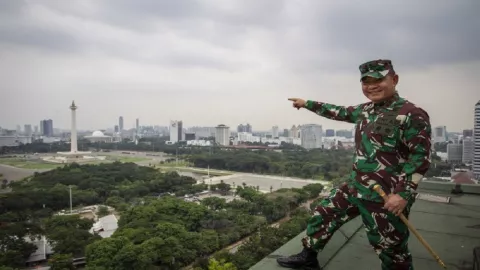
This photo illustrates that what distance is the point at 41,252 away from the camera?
361 inches

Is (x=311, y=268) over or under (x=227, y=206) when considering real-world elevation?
over

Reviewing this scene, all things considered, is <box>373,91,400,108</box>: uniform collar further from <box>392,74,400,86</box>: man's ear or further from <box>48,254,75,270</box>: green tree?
<box>48,254,75,270</box>: green tree

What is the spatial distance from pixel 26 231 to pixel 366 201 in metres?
10.8

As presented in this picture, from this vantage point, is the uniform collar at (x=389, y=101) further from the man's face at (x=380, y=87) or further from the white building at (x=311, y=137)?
the white building at (x=311, y=137)

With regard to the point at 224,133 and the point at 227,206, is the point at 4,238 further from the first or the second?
the point at 224,133

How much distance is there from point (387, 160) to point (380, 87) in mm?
262

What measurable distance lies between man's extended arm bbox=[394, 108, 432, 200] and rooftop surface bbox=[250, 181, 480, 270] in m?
0.57

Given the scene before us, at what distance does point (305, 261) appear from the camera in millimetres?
1460

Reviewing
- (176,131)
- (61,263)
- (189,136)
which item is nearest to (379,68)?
(61,263)

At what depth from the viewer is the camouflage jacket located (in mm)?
1112

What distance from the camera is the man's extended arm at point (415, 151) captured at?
1103 mm

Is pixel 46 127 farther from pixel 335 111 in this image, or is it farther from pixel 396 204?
pixel 396 204

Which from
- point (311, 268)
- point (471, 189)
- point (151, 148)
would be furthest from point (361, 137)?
point (151, 148)

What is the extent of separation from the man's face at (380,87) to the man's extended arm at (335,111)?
0.34ft
